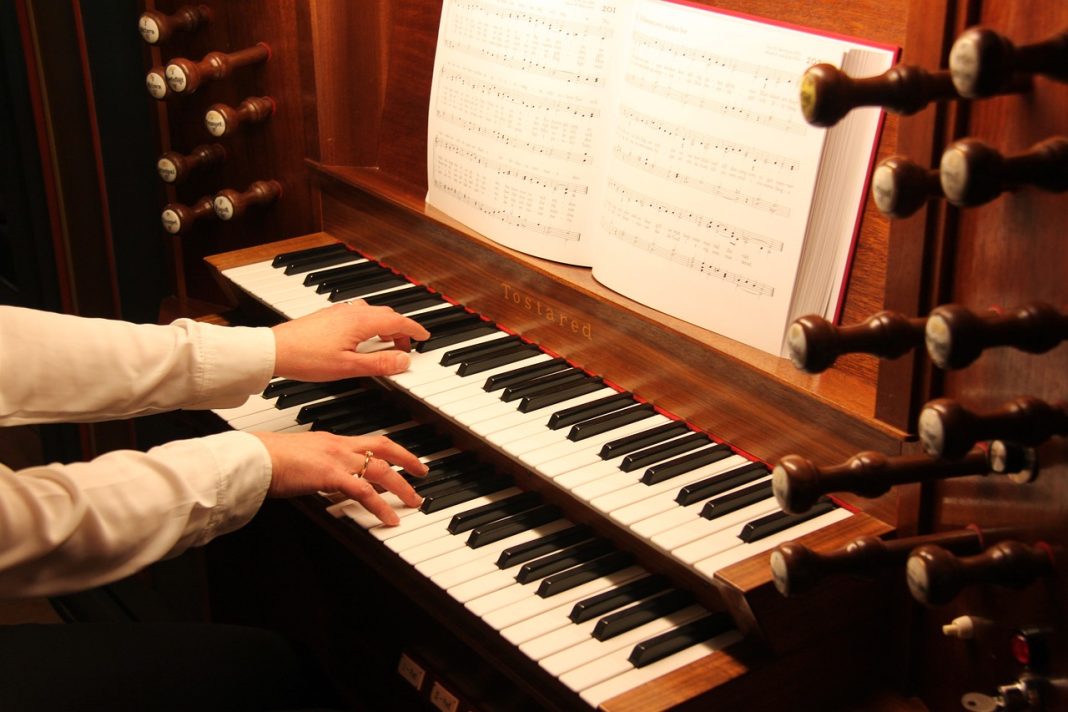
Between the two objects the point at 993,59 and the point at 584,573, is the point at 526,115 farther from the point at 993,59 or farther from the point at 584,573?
the point at 993,59

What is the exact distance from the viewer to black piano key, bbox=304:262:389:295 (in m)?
2.35

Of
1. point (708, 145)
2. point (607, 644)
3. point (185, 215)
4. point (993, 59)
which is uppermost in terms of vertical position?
point (993, 59)

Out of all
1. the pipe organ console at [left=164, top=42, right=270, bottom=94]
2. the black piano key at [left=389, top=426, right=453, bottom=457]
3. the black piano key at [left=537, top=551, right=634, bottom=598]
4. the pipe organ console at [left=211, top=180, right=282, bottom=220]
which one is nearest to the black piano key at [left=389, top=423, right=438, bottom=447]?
the black piano key at [left=389, top=426, right=453, bottom=457]

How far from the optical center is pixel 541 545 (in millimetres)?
1756

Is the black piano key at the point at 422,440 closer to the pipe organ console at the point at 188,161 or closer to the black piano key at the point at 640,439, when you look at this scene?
the black piano key at the point at 640,439

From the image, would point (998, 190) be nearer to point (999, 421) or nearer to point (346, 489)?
point (999, 421)

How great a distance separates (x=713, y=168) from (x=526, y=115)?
1.54 feet

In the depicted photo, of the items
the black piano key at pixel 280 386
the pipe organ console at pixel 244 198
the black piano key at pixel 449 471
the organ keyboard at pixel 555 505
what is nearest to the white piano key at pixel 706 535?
the organ keyboard at pixel 555 505

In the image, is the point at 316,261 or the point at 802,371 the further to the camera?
the point at 316,261

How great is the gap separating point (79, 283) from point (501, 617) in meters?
1.97

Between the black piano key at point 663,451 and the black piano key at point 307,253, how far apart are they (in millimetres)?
950

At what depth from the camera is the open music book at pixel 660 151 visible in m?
1.64

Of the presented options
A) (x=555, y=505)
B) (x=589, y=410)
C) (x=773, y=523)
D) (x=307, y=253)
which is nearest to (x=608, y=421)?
(x=589, y=410)

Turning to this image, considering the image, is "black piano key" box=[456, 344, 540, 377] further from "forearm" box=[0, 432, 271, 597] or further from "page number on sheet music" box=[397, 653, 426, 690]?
"page number on sheet music" box=[397, 653, 426, 690]
